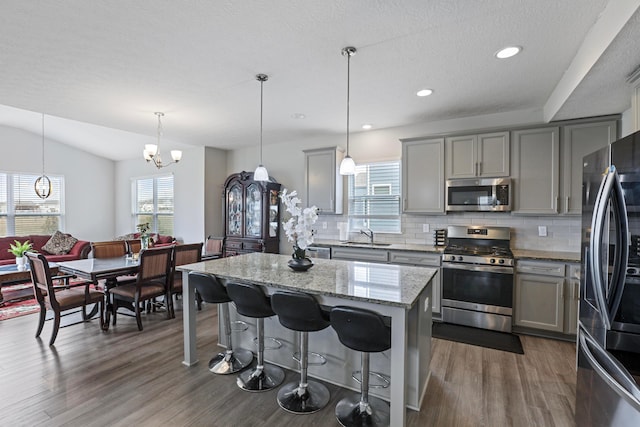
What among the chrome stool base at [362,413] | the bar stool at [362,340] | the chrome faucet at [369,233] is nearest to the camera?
the bar stool at [362,340]

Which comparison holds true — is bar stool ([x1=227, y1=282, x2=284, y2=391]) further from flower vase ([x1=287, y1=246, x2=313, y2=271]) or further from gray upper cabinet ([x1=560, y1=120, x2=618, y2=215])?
gray upper cabinet ([x1=560, y1=120, x2=618, y2=215])

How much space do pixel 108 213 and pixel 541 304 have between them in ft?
31.2

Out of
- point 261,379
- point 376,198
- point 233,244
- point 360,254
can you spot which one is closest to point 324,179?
point 376,198

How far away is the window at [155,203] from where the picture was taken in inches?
269

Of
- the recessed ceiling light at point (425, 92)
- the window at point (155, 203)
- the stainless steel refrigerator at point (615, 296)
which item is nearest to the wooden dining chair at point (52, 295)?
the window at point (155, 203)

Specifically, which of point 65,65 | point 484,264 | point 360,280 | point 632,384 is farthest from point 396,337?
point 65,65

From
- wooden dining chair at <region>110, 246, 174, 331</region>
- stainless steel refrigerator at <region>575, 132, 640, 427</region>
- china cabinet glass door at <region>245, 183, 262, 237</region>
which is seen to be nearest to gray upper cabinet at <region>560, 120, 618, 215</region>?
stainless steel refrigerator at <region>575, 132, 640, 427</region>

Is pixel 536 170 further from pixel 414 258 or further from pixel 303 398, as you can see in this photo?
pixel 303 398

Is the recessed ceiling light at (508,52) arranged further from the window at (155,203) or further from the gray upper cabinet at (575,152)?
the window at (155,203)

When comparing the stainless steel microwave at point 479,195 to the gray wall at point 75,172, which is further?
the gray wall at point 75,172

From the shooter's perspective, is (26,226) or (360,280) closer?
(360,280)

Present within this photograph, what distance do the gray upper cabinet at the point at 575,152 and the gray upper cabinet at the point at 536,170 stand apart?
74 mm

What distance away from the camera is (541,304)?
3.21 meters

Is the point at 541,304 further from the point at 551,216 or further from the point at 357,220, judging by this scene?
the point at 357,220
